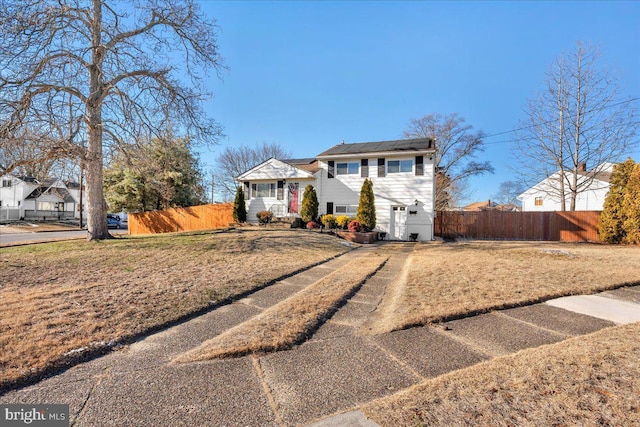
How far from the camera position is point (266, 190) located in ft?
67.8

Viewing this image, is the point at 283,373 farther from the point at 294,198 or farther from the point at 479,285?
the point at 294,198

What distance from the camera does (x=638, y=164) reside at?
1352 cm

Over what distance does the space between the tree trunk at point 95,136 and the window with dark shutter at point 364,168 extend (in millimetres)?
13367

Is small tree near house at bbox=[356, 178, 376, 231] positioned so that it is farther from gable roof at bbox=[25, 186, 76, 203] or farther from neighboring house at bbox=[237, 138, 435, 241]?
gable roof at bbox=[25, 186, 76, 203]

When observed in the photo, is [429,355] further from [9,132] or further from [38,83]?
[38,83]

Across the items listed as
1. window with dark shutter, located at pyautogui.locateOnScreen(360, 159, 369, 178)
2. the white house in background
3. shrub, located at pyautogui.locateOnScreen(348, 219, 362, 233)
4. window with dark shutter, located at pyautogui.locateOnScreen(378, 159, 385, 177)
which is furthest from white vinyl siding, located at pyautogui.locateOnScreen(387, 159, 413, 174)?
the white house in background

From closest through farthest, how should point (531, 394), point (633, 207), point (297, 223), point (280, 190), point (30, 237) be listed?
point (531, 394) < point (633, 207) < point (297, 223) < point (30, 237) < point (280, 190)

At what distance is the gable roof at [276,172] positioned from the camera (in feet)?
62.7

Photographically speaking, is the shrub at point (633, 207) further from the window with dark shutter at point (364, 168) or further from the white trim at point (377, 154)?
the window with dark shutter at point (364, 168)

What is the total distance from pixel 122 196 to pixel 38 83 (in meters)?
16.9

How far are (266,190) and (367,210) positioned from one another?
26.0 ft

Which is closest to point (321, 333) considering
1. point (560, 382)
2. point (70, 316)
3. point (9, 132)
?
point (560, 382)

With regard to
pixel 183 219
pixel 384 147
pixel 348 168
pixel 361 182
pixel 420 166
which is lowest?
pixel 183 219

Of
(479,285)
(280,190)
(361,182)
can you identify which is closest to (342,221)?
(361,182)
